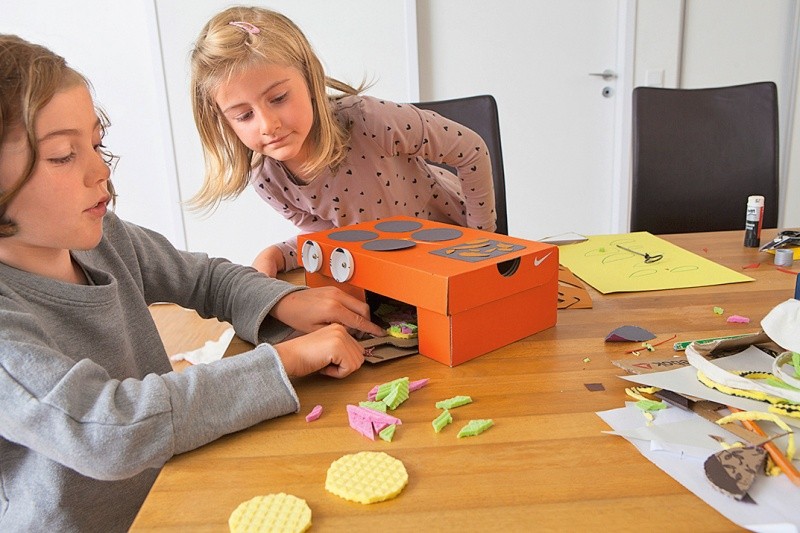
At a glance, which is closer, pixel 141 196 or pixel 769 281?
pixel 769 281

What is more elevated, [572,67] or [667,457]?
[572,67]

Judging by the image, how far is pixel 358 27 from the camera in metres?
2.73

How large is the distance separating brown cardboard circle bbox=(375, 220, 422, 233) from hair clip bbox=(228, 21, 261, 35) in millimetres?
462

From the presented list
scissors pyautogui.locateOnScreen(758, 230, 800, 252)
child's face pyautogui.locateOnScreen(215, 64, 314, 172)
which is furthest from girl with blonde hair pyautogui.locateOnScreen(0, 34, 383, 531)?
scissors pyautogui.locateOnScreen(758, 230, 800, 252)

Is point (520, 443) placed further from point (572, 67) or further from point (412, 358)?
point (572, 67)

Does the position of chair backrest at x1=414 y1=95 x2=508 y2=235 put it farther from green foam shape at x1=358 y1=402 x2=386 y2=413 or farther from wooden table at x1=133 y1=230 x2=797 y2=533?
green foam shape at x1=358 y1=402 x2=386 y2=413

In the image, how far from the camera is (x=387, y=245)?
2.66 feet

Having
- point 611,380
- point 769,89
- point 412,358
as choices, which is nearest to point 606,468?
point 611,380

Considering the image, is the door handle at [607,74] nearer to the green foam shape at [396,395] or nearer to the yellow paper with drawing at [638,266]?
the yellow paper with drawing at [638,266]

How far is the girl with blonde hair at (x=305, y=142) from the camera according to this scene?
3.64 ft

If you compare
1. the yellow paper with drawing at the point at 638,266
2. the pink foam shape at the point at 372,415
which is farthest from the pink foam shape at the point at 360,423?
the yellow paper with drawing at the point at 638,266

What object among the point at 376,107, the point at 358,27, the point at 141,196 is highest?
the point at 358,27

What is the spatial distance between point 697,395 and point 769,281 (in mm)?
504

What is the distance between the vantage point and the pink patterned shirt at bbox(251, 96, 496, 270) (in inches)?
50.9
